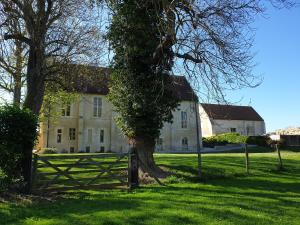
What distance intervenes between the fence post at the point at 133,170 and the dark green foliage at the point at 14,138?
388 centimetres

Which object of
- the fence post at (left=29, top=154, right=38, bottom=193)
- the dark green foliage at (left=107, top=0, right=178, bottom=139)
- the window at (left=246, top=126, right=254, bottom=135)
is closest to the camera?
the fence post at (left=29, top=154, right=38, bottom=193)

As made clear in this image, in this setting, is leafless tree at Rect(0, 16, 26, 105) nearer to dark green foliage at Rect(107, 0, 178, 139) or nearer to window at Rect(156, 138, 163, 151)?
dark green foliage at Rect(107, 0, 178, 139)

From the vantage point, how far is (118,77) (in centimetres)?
2011

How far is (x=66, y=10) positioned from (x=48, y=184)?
1071 cm

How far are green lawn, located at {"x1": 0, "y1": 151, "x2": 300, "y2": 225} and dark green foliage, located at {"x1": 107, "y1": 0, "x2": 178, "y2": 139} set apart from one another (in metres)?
3.12

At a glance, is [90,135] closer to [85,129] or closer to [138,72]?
[85,129]

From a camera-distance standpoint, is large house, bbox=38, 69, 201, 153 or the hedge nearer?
large house, bbox=38, 69, 201, 153

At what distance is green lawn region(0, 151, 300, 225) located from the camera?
34.1 feet

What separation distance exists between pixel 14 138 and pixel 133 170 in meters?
4.73

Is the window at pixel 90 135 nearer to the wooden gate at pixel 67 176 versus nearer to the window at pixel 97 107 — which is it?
the window at pixel 97 107

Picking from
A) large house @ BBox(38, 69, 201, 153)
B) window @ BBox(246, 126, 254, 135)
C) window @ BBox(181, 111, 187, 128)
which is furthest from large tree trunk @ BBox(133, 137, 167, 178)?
window @ BBox(246, 126, 254, 135)

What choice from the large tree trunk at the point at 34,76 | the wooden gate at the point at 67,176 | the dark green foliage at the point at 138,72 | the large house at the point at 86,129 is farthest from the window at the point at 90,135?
the wooden gate at the point at 67,176

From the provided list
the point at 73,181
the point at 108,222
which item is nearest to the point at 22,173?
the point at 73,181

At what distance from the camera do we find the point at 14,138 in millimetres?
13211
